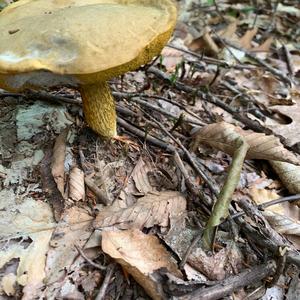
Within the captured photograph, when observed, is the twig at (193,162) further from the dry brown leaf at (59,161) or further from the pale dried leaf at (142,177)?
the dry brown leaf at (59,161)

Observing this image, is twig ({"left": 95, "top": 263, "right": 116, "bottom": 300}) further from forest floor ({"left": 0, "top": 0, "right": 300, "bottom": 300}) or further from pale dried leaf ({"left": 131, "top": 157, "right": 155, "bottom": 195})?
pale dried leaf ({"left": 131, "top": 157, "right": 155, "bottom": 195})

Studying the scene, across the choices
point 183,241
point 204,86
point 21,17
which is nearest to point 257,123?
point 204,86

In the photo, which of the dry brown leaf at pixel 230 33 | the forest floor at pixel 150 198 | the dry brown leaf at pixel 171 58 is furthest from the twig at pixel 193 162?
the dry brown leaf at pixel 230 33

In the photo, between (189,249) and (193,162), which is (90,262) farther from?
(193,162)

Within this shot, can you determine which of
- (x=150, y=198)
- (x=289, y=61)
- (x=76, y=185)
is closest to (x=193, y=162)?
(x=150, y=198)

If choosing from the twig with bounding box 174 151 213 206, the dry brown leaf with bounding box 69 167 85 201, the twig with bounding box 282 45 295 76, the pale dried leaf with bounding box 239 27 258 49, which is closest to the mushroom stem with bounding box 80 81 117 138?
the dry brown leaf with bounding box 69 167 85 201

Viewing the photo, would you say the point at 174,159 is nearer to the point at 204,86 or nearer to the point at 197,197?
the point at 197,197
